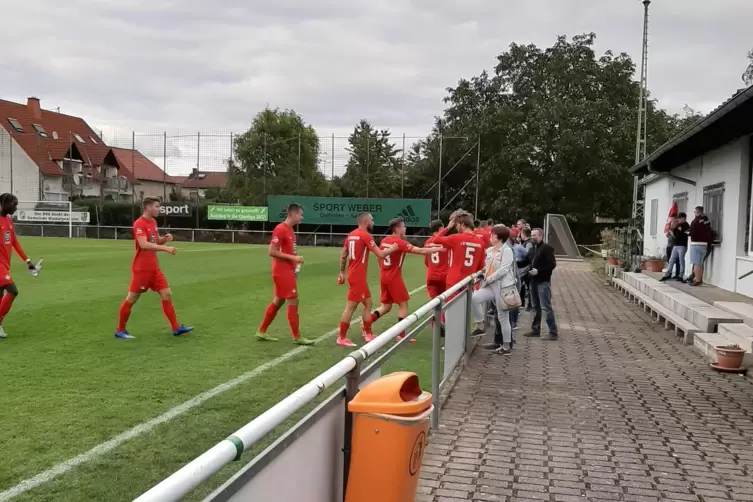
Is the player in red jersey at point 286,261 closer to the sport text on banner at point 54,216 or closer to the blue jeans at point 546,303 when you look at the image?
the blue jeans at point 546,303

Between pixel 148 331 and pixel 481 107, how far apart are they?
39.9 metres

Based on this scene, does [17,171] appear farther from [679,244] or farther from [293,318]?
[293,318]

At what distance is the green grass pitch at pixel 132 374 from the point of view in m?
4.43

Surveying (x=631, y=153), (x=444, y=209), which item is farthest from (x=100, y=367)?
(x=631, y=153)

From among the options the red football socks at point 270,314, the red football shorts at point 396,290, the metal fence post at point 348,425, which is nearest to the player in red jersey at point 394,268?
the red football shorts at point 396,290

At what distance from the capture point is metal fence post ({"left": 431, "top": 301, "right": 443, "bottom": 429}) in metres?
5.50

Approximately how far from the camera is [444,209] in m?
42.7

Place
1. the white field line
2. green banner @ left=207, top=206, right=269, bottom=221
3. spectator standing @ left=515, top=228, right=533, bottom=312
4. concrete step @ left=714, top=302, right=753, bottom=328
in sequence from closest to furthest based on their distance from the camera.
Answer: the white field line
concrete step @ left=714, top=302, right=753, bottom=328
spectator standing @ left=515, top=228, right=533, bottom=312
green banner @ left=207, top=206, right=269, bottom=221

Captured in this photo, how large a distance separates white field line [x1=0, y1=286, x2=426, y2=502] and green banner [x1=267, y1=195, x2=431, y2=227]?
30448mm

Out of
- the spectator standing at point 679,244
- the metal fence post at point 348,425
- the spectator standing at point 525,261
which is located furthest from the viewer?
the spectator standing at point 679,244

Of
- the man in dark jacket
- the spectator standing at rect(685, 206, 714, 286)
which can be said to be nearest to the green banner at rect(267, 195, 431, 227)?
the spectator standing at rect(685, 206, 714, 286)

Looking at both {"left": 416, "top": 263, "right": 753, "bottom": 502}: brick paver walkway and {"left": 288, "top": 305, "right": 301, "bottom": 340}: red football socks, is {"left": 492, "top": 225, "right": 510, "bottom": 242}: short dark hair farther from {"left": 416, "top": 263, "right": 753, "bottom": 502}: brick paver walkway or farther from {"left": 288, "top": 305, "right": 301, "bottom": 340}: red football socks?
{"left": 288, "top": 305, "right": 301, "bottom": 340}: red football socks

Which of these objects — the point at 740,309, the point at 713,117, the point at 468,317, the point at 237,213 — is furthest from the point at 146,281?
the point at 237,213

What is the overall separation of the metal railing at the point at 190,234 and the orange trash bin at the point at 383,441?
35.3 meters
